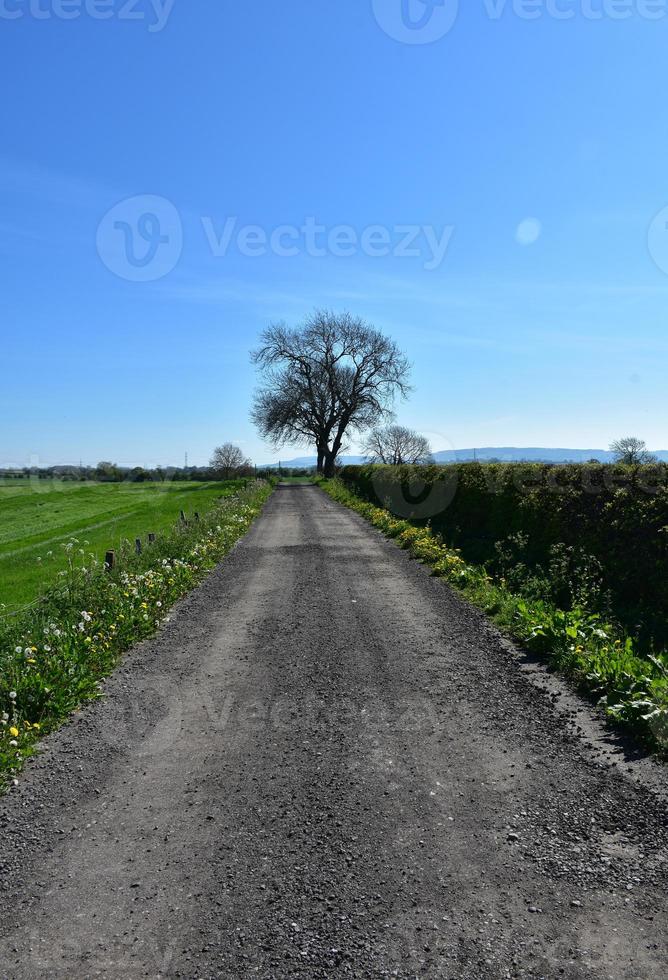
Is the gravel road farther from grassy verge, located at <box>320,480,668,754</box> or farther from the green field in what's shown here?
the green field

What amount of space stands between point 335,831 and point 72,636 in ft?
14.0

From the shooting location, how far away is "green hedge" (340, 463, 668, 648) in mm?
7965

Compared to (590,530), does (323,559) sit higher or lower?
lower

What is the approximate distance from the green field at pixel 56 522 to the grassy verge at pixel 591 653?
611cm

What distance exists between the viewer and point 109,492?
49469 mm

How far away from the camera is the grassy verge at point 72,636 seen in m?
5.36

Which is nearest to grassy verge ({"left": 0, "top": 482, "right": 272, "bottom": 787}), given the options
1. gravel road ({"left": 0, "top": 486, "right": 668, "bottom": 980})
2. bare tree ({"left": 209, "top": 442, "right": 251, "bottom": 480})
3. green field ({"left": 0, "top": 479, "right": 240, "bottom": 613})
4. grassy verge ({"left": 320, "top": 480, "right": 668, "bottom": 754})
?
gravel road ({"left": 0, "top": 486, "right": 668, "bottom": 980})

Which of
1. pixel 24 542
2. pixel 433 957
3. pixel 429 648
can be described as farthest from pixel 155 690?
pixel 24 542

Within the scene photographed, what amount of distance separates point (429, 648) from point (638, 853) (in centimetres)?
406

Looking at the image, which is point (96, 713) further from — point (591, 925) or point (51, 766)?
point (591, 925)

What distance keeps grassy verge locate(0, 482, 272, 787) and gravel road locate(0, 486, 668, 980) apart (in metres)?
0.27

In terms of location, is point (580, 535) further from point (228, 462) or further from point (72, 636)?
point (228, 462)

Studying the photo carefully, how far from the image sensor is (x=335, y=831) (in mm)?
3723

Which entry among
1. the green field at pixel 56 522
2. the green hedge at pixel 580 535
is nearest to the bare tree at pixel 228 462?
the green field at pixel 56 522
